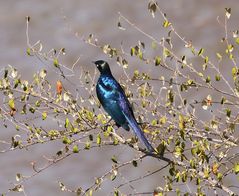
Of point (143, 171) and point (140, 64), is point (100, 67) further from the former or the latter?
point (140, 64)

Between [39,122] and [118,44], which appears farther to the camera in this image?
[118,44]

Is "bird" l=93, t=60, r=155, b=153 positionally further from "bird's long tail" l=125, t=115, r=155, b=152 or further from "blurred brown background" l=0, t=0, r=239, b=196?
"blurred brown background" l=0, t=0, r=239, b=196

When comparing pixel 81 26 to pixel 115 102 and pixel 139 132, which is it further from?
pixel 139 132

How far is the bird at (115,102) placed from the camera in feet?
20.2

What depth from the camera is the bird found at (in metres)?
6.15

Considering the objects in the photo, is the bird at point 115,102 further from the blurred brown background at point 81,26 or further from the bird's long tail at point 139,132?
the blurred brown background at point 81,26

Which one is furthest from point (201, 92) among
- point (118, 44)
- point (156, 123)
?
point (156, 123)

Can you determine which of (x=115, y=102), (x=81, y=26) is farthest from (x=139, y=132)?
(x=81, y=26)

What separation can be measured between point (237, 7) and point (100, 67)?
26.3 ft

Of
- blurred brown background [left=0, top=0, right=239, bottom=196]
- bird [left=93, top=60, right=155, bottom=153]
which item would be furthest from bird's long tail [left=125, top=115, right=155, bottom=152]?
blurred brown background [left=0, top=0, right=239, bottom=196]

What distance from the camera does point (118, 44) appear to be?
13.9 metres

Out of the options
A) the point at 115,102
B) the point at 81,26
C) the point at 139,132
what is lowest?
the point at 139,132

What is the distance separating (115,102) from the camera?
6434 mm

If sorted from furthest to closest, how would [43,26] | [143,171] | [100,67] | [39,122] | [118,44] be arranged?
[43,26] < [118,44] < [39,122] < [143,171] < [100,67]
